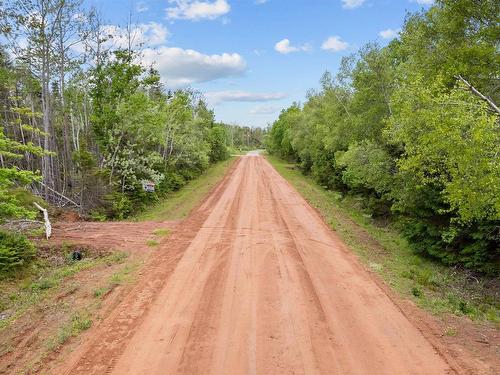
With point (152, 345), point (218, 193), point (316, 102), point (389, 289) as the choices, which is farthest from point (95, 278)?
point (316, 102)

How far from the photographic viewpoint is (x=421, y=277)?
12156 mm

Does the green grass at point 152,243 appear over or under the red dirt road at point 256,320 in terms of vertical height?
over

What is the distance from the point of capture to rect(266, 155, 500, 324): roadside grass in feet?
32.8

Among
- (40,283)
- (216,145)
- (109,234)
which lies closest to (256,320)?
(40,283)

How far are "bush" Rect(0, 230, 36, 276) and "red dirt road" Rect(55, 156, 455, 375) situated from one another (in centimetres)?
434

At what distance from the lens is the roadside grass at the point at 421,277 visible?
999 cm

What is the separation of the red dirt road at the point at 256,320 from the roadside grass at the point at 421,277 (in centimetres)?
83

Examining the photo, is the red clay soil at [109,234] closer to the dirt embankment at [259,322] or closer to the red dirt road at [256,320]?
the red dirt road at [256,320]

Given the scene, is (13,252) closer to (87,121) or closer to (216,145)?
(87,121)

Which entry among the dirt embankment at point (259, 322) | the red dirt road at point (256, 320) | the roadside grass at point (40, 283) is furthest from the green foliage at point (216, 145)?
the dirt embankment at point (259, 322)

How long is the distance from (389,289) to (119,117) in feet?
64.2

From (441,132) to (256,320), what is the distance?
232 inches

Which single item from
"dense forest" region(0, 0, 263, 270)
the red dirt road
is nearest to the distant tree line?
"dense forest" region(0, 0, 263, 270)

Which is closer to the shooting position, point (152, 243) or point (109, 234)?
point (152, 243)
